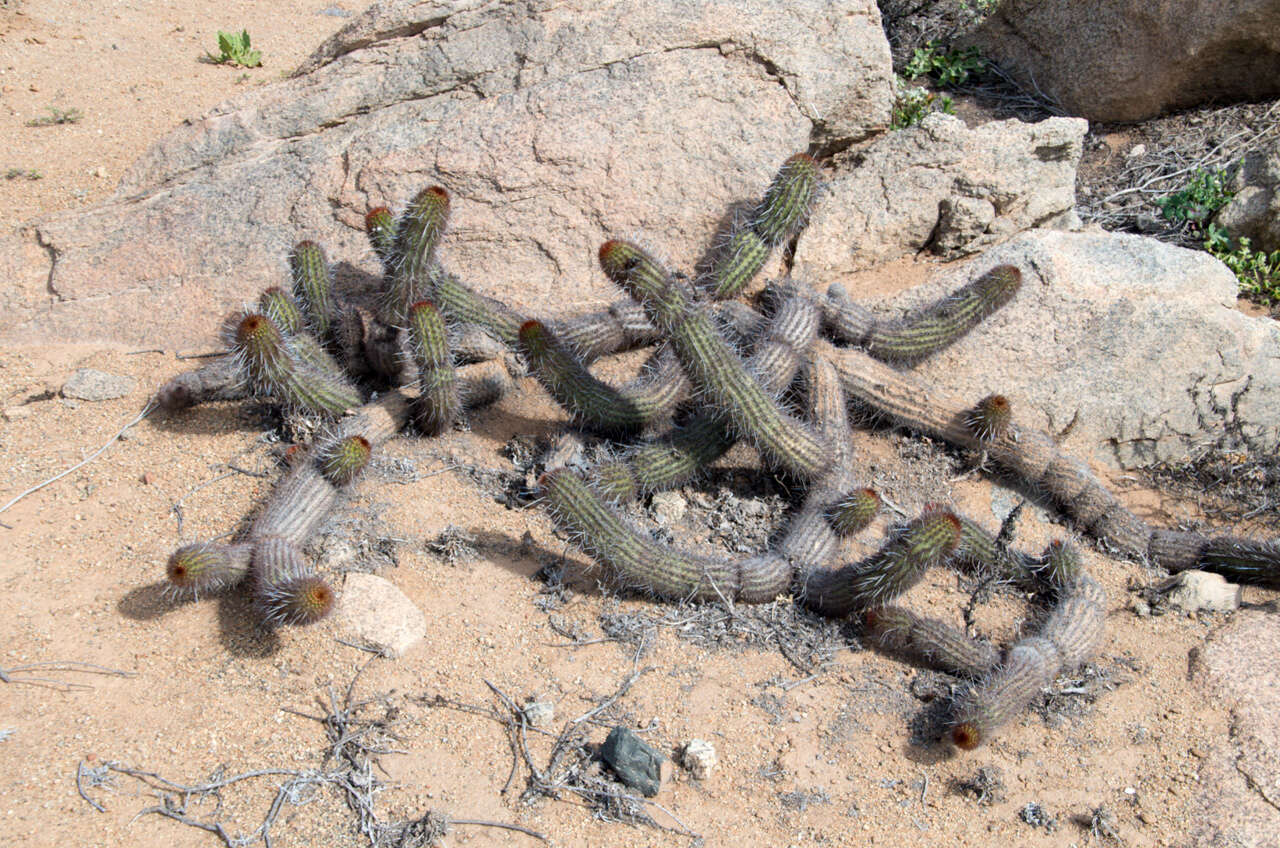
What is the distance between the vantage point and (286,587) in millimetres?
3416

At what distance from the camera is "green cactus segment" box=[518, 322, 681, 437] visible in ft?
14.0

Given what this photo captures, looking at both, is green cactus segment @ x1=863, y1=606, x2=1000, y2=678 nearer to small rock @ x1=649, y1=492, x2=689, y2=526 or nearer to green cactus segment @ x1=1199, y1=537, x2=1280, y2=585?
small rock @ x1=649, y1=492, x2=689, y2=526

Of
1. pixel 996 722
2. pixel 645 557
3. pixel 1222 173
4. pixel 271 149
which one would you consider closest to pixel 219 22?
pixel 271 149

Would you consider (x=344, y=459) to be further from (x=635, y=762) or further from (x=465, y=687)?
(x=635, y=762)

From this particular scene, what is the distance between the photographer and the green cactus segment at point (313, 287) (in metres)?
4.67

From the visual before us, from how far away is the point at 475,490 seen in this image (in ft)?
14.2

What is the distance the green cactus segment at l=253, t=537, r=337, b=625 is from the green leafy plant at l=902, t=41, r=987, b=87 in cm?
590

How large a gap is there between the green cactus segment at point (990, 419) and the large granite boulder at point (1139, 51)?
3.64m

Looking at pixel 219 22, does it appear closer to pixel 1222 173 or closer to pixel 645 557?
pixel 645 557

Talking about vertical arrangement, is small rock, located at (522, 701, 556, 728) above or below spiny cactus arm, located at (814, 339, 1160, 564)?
below

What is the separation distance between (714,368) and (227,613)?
6.92ft

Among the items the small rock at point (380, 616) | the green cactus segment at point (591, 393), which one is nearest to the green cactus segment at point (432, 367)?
the green cactus segment at point (591, 393)

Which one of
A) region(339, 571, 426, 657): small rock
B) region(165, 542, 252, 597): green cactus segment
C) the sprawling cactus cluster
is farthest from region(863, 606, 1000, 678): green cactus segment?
region(165, 542, 252, 597): green cactus segment

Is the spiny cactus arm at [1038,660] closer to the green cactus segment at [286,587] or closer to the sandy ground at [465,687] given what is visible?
the sandy ground at [465,687]
